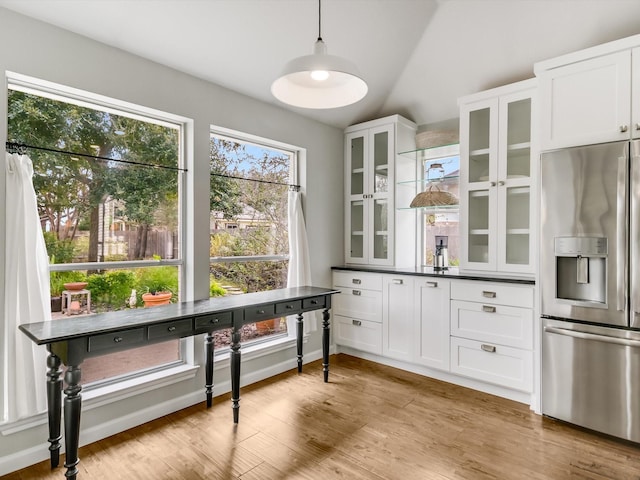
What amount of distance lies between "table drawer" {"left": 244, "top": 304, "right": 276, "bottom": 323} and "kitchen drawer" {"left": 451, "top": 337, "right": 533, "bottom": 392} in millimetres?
1582

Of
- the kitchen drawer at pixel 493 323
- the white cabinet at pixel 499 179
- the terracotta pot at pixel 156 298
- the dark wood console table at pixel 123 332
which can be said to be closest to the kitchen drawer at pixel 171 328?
the dark wood console table at pixel 123 332

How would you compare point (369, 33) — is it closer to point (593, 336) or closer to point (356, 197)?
point (356, 197)

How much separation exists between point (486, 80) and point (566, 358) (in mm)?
2339

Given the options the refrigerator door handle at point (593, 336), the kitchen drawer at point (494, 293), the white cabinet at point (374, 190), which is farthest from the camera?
the white cabinet at point (374, 190)

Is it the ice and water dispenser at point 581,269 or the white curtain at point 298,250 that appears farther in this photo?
the white curtain at point 298,250

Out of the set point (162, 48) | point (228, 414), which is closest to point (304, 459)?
point (228, 414)

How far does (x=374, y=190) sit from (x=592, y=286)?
6.85 feet

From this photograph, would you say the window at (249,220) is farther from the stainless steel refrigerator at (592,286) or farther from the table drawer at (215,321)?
the stainless steel refrigerator at (592,286)

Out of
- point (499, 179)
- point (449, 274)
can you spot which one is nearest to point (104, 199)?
point (449, 274)

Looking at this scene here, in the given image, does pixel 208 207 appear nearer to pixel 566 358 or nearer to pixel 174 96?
pixel 174 96

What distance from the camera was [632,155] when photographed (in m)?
2.29

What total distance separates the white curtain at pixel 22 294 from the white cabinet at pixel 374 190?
281 cm

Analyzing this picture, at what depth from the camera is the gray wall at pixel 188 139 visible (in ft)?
6.91

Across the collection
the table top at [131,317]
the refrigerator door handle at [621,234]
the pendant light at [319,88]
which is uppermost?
the pendant light at [319,88]
